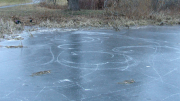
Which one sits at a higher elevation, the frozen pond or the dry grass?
the dry grass

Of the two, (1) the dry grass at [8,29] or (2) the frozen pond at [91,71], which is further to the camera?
(1) the dry grass at [8,29]

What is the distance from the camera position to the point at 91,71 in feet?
16.3

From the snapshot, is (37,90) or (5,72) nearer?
(37,90)

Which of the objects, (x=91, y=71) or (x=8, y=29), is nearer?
(x=91, y=71)

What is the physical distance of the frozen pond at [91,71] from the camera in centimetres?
380

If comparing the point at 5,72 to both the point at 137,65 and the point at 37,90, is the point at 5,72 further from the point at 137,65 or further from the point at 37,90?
the point at 137,65

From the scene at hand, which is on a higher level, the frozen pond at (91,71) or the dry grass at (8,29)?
the dry grass at (8,29)

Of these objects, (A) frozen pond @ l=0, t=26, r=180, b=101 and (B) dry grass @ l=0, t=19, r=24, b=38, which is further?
(B) dry grass @ l=0, t=19, r=24, b=38

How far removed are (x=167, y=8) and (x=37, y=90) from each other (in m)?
16.0

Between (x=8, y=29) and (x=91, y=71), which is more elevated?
(x=8, y=29)

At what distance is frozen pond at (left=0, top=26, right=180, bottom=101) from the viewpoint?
380 centimetres

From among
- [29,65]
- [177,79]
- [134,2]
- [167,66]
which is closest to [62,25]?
[134,2]

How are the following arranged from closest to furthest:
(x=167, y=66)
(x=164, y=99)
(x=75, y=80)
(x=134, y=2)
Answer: (x=164, y=99) < (x=75, y=80) < (x=167, y=66) < (x=134, y=2)

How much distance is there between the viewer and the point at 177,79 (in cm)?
452
